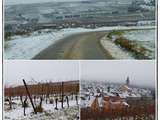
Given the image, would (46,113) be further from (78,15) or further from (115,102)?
(78,15)

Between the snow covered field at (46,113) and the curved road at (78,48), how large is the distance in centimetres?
27

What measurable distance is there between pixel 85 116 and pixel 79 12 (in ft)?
1.96

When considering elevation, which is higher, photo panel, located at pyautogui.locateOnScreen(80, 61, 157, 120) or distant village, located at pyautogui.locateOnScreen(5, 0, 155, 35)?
distant village, located at pyautogui.locateOnScreen(5, 0, 155, 35)

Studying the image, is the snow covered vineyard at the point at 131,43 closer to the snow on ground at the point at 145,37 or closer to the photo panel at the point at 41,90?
the snow on ground at the point at 145,37

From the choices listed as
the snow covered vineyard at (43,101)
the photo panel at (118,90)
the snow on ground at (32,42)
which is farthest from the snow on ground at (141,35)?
the snow covered vineyard at (43,101)

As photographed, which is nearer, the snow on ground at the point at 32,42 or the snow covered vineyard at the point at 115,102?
the snow covered vineyard at the point at 115,102

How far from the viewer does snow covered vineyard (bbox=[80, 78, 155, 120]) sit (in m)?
1.98

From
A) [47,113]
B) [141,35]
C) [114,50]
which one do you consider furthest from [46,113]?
[141,35]

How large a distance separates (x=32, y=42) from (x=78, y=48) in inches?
11.2

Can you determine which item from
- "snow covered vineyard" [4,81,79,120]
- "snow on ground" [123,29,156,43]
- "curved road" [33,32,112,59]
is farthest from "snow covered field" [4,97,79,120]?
"snow on ground" [123,29,156,43]

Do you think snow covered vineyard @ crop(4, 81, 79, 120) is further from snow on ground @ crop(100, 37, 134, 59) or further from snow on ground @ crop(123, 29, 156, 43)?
snow on ground @ crop(123, 29, 156, 43)

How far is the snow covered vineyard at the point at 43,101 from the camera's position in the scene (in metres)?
2.07

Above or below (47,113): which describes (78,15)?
above

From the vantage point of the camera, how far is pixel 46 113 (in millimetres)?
2113
